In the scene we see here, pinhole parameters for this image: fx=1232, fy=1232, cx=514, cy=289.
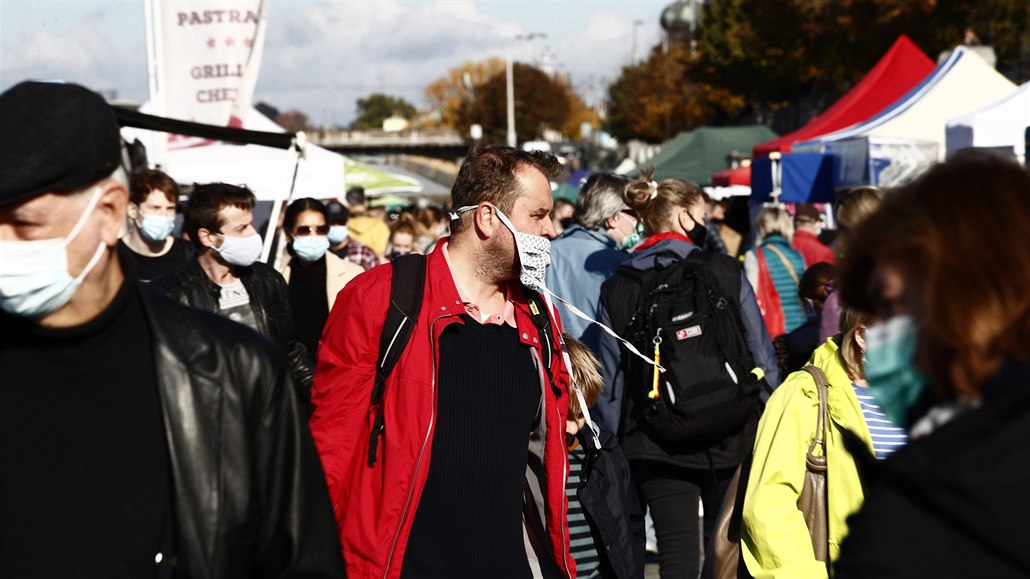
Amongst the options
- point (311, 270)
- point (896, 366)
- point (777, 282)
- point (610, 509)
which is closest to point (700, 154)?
point (777, 282)

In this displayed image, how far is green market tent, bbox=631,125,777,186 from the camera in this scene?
956 inches

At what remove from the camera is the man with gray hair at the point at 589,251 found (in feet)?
20.9

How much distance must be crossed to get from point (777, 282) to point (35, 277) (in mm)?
7221

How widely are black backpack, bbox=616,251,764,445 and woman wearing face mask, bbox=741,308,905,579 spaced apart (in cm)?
151

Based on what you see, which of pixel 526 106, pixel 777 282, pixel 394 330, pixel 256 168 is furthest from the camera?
pixel 526 106

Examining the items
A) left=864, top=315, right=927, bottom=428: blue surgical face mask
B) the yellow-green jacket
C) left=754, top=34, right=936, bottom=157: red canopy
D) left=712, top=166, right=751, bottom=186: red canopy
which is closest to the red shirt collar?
the yellow-green jacket

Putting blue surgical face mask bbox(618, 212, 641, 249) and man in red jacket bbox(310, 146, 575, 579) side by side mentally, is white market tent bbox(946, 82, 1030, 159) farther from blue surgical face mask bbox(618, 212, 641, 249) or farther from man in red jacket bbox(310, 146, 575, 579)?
man in red jacket bbox(310, 146, 575, 579)

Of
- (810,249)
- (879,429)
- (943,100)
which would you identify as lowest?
(879,429)

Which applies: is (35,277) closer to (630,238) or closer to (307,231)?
(307,231)

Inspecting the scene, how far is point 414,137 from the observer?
430 ft

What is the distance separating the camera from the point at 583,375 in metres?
4.21

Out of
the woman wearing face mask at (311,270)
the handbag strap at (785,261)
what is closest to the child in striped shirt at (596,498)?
the woman wearing face mask at (311,270)

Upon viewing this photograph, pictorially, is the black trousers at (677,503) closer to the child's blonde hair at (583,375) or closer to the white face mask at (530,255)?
the child's blonde hair at (583,375)

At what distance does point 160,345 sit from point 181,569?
1.32 feet
